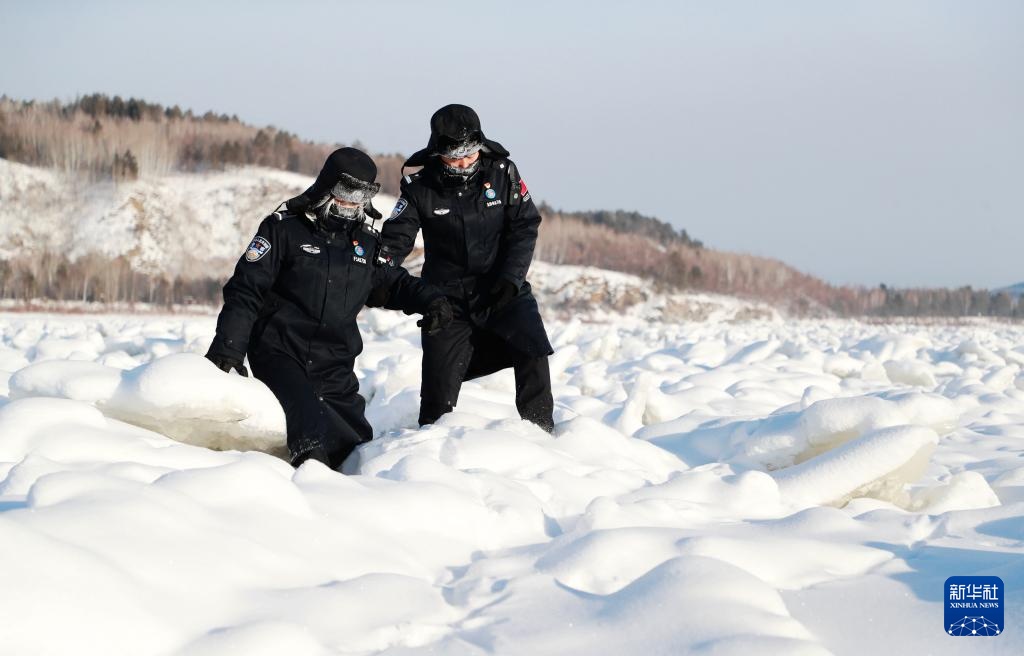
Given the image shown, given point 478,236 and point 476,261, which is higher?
point 478,236

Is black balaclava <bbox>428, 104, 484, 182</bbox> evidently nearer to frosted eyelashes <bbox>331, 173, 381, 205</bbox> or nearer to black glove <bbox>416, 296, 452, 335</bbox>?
frosted eyelashes <bbox>331, 173, 381, 205</bbox>

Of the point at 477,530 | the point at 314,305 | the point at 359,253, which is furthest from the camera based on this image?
the point at 359,253

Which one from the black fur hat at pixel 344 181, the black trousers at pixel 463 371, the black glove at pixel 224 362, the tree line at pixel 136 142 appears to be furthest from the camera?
the tree line at pixel 136 142

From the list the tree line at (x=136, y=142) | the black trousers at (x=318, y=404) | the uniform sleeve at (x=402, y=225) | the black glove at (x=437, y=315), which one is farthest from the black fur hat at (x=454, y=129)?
the tree line at (x=136, y=142)

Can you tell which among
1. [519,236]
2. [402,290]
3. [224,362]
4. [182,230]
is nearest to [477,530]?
[224,362]

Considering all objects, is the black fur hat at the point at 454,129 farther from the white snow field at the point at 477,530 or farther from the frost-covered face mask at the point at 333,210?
the white snow field at the point at 477,530

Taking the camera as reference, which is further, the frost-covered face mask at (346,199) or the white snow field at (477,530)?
the frost-covered face mask at (346,199)

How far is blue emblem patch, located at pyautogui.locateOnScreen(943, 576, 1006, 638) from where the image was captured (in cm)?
213

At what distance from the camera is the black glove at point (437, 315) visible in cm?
433

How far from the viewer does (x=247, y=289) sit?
4012mm

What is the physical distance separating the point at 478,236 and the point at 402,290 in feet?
1.42

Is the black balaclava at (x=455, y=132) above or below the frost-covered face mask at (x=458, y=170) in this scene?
above

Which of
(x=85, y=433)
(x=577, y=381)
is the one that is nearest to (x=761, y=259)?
(x=577, y=381)

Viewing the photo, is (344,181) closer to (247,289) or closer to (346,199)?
(346,199)
